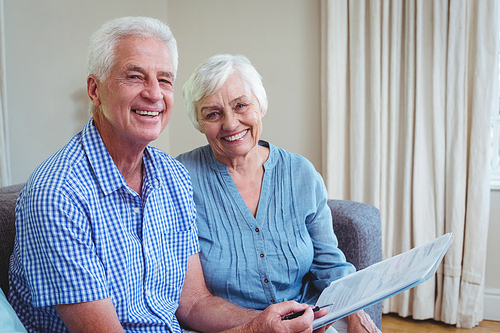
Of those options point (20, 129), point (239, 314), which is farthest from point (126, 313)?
point (20, 129)

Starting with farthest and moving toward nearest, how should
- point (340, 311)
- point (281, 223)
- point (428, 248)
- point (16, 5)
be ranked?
point (16, 5) → point (281, 223) → point (428, 248) → point (340, 311)

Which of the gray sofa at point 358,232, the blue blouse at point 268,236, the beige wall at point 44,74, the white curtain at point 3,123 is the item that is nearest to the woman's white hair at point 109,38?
→ the blue blouse at point 268,236

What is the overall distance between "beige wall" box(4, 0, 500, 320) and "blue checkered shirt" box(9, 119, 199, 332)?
1.27 metres

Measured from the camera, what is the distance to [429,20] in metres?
2.49

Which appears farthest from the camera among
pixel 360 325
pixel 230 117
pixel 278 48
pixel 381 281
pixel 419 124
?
pixel 278 48

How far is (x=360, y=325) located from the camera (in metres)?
1.32

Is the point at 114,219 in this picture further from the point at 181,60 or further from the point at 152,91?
the point at 181,60

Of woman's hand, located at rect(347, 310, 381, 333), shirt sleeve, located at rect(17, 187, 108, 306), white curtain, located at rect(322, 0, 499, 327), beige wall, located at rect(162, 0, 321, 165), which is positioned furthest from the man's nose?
beige wall, located at rect(162, 0, 321, 165)

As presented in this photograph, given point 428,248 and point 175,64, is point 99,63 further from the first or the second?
point 428,248

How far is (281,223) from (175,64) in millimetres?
621

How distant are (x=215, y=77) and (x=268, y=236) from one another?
55 cm

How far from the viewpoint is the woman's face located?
4.63 ft

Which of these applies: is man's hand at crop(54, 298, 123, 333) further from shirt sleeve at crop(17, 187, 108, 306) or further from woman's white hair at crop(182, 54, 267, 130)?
woman's white hair at crop(182, 54, 267, 130)

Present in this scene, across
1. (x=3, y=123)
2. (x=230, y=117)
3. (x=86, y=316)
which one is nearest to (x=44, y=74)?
(x=3, y=123)
